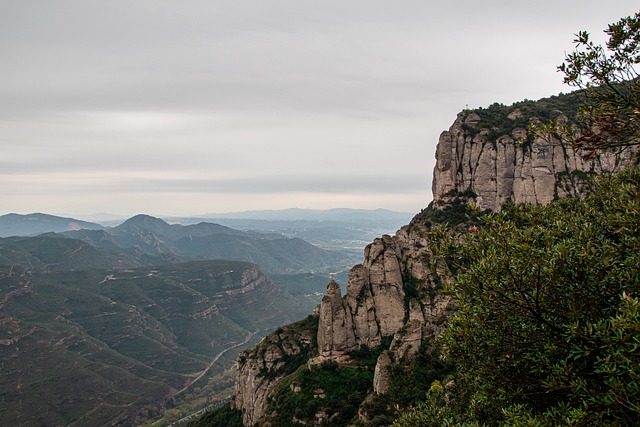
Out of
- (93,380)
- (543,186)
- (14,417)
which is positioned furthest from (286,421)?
(93,380)

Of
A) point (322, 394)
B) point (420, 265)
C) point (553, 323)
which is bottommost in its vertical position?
point (322, 394)

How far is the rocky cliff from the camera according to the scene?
54.6m

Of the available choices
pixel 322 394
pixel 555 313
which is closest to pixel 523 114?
pixel 322 394

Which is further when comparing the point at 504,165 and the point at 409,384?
the point at 504,165

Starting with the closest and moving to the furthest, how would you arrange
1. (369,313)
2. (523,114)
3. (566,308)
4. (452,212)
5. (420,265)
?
(566,308), (369,313), (420,265), (452,212), (523,114)

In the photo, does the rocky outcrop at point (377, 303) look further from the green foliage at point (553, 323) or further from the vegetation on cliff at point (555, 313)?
the green foliage at point (553, 323)

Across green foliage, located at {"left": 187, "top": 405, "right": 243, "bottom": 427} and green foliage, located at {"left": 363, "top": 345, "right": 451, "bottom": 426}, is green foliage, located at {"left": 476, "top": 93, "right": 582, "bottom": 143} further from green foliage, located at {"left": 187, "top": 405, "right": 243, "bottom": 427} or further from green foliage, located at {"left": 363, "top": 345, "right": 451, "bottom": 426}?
green foliage, located at {"left": 187, "top": 405, "right": 243, "bottom": 427}

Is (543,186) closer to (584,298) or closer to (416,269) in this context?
(416,269)

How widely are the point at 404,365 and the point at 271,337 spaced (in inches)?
1079

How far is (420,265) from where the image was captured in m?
60.4

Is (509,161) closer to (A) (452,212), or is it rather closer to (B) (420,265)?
(A) (452,212)

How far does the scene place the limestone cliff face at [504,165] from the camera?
6481 cm

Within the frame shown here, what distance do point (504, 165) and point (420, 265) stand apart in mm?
24653

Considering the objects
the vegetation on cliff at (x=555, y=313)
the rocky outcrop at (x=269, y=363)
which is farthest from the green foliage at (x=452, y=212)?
the vegetation on cliff at (x=555, y=313)
